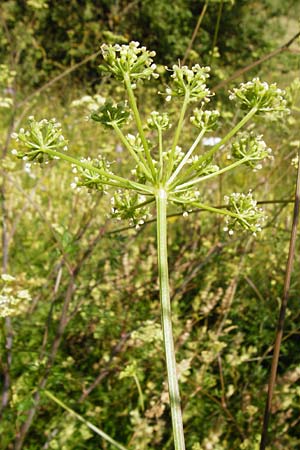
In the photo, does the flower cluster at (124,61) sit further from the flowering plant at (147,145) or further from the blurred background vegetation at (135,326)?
the blurred background vegetation at (135,326)

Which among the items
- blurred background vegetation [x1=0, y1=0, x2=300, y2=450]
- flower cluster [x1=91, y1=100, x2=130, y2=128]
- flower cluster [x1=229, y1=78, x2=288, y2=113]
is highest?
flower cluster [x1=229, y1=78, x2=288, y2=113]

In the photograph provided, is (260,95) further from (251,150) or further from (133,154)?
(133,154)

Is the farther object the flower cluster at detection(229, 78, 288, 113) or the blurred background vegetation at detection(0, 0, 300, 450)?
the blurred background vegetation at detection(0, 0, 300, 450)

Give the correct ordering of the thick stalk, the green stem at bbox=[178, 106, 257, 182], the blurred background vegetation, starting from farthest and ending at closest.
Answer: the blurred background vegetation
the green stem at bbox=[178, 106, 257, 182]
the thick stalk

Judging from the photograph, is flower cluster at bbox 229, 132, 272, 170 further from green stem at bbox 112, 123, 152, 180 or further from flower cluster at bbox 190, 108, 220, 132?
green stem at bbox 112, 123, 152, 180

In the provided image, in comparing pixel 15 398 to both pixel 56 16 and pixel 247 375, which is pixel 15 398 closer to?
pixel 247 375

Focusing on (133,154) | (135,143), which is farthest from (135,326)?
(133,154)

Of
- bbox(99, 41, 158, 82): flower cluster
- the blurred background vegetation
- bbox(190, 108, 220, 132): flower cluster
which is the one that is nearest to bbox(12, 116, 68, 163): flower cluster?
bbox(99, 41, 158, 82): flower cluster
